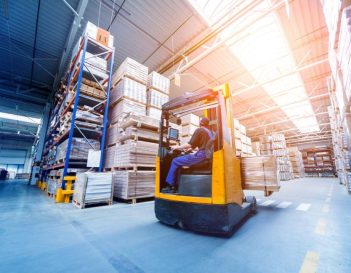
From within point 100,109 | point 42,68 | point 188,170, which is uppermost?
point 42,68

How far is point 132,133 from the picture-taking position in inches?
190

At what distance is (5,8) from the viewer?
637 centimetres

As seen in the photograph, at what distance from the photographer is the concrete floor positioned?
1.46 metres

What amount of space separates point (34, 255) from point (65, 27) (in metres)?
8.79

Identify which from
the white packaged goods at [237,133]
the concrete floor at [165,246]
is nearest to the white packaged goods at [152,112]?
the concrete floor at [165,246]

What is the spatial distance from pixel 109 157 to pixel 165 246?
14.6 ft

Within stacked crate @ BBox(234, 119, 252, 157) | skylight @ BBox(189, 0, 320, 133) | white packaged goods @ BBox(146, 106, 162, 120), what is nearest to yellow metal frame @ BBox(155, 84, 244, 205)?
white packaged goods @ BBox(146, 106, 162, 120)

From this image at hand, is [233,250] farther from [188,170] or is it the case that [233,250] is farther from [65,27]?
[65,27]

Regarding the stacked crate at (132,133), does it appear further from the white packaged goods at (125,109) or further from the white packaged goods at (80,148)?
the white packaged goods at (80,148)

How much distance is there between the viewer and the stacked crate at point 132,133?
4.72m

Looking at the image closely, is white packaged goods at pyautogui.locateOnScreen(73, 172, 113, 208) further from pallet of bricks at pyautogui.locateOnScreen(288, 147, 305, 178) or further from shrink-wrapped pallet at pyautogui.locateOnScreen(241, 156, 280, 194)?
pallet of bricks at pyautogui.locateOnScreen(288, 147, 305, 178)

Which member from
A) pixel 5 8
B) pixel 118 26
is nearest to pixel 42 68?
pixel 5 8

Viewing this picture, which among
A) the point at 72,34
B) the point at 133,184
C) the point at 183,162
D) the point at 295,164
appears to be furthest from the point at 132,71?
the point at 295,164

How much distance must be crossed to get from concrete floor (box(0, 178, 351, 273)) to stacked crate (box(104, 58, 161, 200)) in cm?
184
